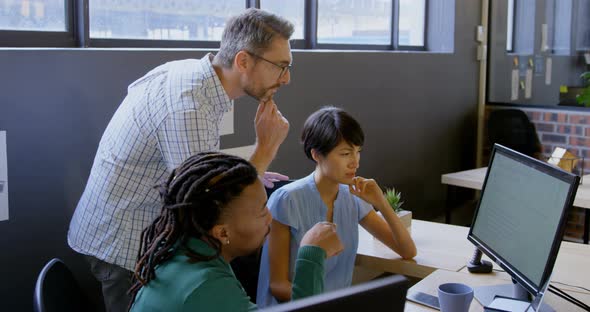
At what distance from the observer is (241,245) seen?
140 cm

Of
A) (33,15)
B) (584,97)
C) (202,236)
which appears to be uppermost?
(33,15)

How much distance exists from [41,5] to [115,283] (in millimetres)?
1144

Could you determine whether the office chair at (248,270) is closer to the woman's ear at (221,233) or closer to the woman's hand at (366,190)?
the woman's hand at (366,190)

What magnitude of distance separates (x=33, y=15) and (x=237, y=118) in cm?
106

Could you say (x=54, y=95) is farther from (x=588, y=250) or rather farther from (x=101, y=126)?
(x=588, y=250)

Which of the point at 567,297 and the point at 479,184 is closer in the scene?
the point at 567,297

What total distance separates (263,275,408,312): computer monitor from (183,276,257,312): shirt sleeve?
494mm

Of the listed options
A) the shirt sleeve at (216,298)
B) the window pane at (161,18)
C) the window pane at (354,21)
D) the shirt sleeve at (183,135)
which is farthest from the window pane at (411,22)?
the shirt sleeve at (216,298)

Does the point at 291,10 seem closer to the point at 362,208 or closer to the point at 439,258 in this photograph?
the point at 362,208

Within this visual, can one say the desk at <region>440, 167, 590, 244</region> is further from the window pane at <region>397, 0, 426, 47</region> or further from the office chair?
the office chair

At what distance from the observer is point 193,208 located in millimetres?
1349

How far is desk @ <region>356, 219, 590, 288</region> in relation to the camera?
2174 mm

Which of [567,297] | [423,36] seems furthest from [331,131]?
[423,36]

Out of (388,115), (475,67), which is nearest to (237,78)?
(388,115)
